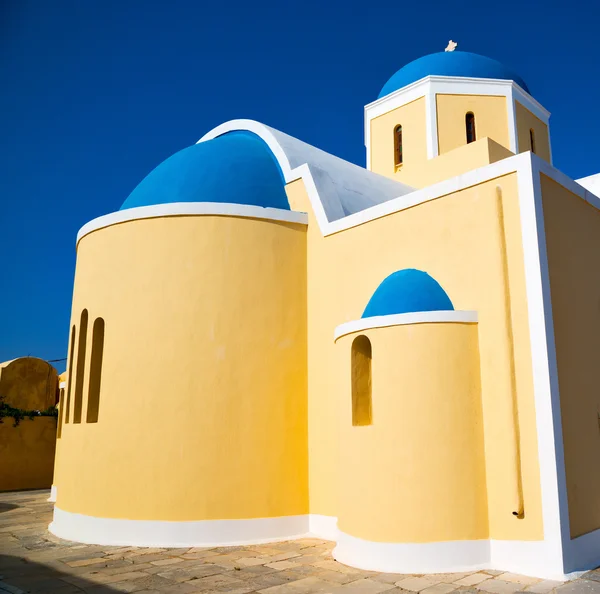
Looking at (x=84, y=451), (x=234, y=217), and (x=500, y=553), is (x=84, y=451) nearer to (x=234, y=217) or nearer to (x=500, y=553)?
(x=234, y=217)

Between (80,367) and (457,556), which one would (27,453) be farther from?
(457,556)

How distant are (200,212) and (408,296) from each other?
323cm

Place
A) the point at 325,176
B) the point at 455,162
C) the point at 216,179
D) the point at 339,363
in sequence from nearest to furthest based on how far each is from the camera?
1. the point at 339,363
2. the point at 216,179
3. the point at 325,176
4. the point at 455,162

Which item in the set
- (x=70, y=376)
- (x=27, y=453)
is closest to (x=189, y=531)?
(x=70, y=376)

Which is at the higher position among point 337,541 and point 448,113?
point 448,113

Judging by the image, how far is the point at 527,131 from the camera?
12148 millimetres

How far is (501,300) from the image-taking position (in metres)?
5.97

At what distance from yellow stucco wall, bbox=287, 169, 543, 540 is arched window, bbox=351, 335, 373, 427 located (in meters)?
0.34

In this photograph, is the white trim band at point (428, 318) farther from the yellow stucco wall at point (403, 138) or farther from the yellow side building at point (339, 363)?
the yellow stucco wall at point (403, 138)

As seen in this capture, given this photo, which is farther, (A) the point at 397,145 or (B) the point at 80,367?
(A) the point at 397,145

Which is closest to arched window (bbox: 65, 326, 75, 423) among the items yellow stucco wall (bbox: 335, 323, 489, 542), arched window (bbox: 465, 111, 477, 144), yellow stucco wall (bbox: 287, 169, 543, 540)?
yellow stucco wall (bbox: 287, 169, 543, 540)

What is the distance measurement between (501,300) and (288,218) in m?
3.53

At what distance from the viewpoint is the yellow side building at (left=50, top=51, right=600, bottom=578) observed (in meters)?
5.73

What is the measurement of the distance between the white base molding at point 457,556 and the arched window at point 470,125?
27.8 feet
